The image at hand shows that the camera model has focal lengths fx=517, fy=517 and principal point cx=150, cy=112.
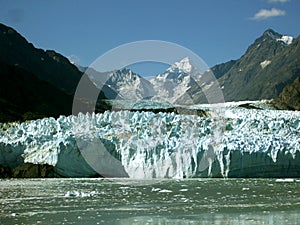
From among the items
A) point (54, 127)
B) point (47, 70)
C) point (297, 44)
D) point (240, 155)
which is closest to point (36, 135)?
point (54, 127)

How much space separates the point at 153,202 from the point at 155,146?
250 inches

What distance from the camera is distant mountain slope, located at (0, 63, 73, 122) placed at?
49350 mm

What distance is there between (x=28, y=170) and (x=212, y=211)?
10888 mm

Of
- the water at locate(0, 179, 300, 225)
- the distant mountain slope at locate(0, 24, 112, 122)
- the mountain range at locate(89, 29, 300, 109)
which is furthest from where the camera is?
the mountain range at locate(89, 29, 300, 109)

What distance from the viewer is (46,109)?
51094mm

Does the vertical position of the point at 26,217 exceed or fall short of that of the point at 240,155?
it falls short

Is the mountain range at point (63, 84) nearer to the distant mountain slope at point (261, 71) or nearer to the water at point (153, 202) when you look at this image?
the distant mountain slope at point (261, 71)

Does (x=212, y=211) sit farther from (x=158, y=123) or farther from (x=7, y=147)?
(x=7, y=147)

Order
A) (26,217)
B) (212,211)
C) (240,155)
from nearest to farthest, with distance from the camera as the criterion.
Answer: (26,217) → (212,211) → (240,155)

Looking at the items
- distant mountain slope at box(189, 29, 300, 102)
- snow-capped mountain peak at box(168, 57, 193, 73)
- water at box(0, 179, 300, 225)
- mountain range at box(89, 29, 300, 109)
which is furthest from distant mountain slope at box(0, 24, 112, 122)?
distant mountain slope at box(189, 29, 300, 102)

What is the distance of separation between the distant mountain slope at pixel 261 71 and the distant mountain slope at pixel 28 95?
7500 centimetres

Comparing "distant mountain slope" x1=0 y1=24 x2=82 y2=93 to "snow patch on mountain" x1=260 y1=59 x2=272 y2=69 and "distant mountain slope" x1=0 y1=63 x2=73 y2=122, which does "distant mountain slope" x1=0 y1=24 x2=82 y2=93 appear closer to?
"distant mountain slope" x1=0 y1=63 x2=73 y2=122

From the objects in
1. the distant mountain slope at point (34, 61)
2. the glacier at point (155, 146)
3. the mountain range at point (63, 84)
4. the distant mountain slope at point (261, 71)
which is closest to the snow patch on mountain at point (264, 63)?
the distant mountain slope at point (261, 71)

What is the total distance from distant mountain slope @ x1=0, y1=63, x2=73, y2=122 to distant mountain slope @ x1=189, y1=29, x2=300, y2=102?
246 feet
